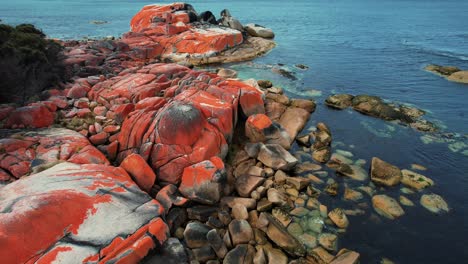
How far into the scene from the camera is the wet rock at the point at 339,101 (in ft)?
76.2

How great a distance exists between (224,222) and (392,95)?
21447 mm

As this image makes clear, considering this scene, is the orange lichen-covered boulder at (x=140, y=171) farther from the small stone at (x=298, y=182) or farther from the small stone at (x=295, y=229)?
the small stone at (x=298, y=182)

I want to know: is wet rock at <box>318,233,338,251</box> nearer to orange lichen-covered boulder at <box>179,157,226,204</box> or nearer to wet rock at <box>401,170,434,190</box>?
orange lichen-covered boulder at <box>179,157,226,204</box>

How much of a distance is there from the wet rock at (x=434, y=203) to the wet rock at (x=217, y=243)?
378 inches

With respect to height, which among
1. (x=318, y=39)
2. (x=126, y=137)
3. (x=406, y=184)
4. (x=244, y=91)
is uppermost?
(x=318, y=39)

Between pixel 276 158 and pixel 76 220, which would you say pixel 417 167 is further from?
pixel 76 220

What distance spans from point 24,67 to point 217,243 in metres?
18.9

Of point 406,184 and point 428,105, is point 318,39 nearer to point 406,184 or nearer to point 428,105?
point 428,105

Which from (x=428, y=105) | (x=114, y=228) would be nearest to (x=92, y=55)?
(x=114, y=228)

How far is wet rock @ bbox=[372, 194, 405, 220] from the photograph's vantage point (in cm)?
1241

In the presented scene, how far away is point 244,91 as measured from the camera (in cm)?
1884

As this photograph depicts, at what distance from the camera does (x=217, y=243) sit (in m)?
10.3

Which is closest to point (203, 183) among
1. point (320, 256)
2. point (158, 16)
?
point (320, 256)

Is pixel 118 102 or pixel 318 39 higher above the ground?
pixel 318 39
